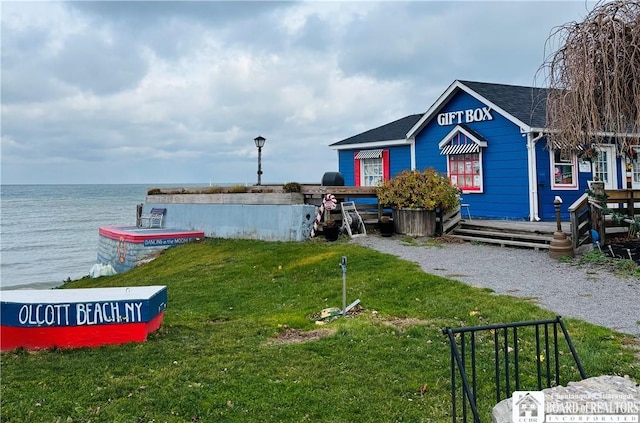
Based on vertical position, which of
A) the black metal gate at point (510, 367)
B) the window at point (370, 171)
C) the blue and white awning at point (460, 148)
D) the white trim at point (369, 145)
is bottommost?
the black metal gate at point (510, 367)

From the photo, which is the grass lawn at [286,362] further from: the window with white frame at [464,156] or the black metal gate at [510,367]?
the window with white frame at [464,156]

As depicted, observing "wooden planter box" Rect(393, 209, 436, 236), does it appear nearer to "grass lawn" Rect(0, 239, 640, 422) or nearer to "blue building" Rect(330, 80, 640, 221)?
"blue building" Rect(330, 80, 640, 221)

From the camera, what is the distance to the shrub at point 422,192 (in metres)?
14.0

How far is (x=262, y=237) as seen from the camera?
49.8 ft

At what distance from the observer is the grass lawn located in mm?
4102

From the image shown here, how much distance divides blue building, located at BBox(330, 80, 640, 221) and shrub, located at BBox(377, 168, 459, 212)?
2.74 m

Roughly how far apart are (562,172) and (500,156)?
74.5 inches

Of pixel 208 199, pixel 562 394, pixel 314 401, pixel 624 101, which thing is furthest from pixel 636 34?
pixel 208 199

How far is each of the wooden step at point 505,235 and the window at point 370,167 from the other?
6584 millimetres

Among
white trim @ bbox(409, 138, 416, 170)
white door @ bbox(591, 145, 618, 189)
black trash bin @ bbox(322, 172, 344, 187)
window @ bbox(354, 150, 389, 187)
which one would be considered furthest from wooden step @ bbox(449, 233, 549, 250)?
window @ bbox(354, 150, 389, 187)

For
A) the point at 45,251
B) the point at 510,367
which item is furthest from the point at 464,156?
the point at 45,251

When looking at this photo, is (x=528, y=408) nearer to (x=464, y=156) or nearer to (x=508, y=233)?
(x=508, y=233)

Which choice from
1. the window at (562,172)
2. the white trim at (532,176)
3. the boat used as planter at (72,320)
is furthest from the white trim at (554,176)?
the boat used as planter at (72,320)

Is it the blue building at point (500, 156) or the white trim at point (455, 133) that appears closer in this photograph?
the blue building at point (500, 156)
